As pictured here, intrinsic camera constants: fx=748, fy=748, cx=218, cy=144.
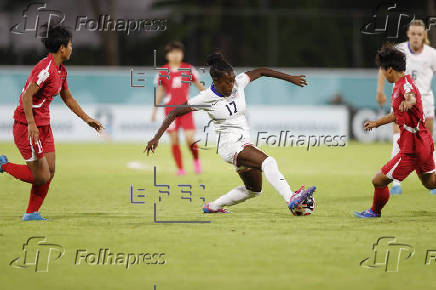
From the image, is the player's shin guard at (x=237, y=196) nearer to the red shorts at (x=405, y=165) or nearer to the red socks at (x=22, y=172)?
the red shorts at (x=405, y=165)

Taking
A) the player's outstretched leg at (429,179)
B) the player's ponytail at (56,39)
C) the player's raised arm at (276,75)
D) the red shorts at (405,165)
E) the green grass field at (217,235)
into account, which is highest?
the player's ponytail at (56,39)

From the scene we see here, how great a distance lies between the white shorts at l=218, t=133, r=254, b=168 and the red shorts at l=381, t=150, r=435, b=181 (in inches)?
64.8

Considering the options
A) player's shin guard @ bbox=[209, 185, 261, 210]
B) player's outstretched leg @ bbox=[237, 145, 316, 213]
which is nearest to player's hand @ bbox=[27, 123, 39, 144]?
player's outstretched leg @ bbox=[237, 145, 316, 213]

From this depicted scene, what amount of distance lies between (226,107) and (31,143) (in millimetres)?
2226

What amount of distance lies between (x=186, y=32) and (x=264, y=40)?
269 cm

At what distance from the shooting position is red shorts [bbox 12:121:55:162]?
8.37 metres

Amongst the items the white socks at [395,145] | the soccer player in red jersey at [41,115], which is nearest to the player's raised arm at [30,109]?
the soccer player in red jersey at [41,115]

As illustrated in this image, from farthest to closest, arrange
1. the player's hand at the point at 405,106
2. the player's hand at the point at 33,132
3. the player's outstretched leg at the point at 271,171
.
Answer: the player's outstretched leg at the point at 271,171, the player's hand at the point at 405,106, the player's hand at the point at 33,132

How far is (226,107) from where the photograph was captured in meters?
8.59

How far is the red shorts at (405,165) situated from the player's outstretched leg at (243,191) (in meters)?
1.47

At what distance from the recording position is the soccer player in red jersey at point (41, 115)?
8203 millimetres

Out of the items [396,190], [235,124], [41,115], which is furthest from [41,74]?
[396,190]

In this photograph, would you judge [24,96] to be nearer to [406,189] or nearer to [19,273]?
[19,273]

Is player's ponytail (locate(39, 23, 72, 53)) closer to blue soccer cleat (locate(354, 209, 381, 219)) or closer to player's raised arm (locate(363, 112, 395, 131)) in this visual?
player's raised arm (locate(363, 112, 395, 131))
